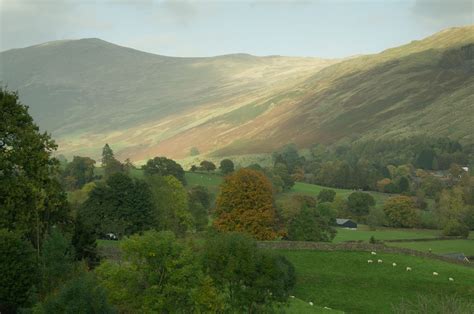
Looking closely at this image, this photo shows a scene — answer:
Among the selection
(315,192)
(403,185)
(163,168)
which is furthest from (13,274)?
(403,185)

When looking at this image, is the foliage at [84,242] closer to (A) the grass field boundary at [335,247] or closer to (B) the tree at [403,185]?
(A) the grass field boundary at [335,247]

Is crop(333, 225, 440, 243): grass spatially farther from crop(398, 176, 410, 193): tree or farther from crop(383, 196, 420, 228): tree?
crop(398, 176, 410, 193): tree

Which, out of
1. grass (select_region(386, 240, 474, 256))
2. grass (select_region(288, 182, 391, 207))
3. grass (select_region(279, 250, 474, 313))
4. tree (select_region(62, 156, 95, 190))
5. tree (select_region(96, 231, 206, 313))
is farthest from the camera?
grass (select_region(288, 182, 391, 207))

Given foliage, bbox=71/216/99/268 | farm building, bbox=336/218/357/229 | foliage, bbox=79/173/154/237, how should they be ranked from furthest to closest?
farm building, bbox=336/218/357/229 < foliage, bbox=79/173/154/237 < foliage, bbox=71/216/99/268

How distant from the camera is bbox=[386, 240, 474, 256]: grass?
346 feet

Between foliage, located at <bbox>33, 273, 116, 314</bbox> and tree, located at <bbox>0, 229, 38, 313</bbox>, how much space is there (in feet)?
30.7

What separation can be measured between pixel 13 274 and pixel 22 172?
7951mm

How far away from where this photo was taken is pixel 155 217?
7881cm

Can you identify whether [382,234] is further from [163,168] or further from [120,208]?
[120,208]

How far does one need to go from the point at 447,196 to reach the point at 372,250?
9519 centimetres

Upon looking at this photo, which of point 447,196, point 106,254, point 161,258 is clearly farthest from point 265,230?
point 447,196

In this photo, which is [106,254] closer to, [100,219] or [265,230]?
[100,219]

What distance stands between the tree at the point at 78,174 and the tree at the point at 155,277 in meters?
111

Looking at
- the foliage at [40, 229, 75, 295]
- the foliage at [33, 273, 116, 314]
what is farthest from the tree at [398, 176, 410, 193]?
the foliage at [33, 273, 116, 314]
